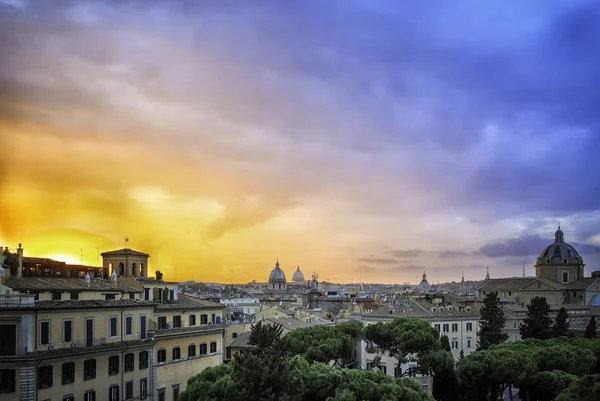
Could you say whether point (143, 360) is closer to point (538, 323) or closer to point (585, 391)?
point (585, 391)

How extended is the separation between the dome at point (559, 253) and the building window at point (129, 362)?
404ft

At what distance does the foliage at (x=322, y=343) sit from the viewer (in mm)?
61000

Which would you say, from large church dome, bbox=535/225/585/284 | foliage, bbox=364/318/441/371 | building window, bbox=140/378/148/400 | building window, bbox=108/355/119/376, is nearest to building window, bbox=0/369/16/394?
building window, bbox=108/355/119/376

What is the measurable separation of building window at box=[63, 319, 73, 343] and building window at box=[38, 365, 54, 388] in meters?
2.48

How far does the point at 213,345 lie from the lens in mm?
63000

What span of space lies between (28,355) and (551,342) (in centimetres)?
5263

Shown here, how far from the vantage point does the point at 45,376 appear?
4106cm

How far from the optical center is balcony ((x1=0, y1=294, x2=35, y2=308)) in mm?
40219

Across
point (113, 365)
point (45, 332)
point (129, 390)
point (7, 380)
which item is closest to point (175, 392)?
point (129, 390)

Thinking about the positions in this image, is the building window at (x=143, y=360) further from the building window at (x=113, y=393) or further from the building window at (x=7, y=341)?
the building window at (x=7, y=341)

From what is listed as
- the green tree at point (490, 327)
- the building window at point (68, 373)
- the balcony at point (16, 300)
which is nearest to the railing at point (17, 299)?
the balcony at point (16, 300)

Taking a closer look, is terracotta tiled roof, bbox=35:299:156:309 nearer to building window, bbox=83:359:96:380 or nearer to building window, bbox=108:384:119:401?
building window, bbox=83:359:96:380

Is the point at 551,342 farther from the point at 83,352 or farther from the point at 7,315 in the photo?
the point at 7,315

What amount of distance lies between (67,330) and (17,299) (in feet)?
14.4
